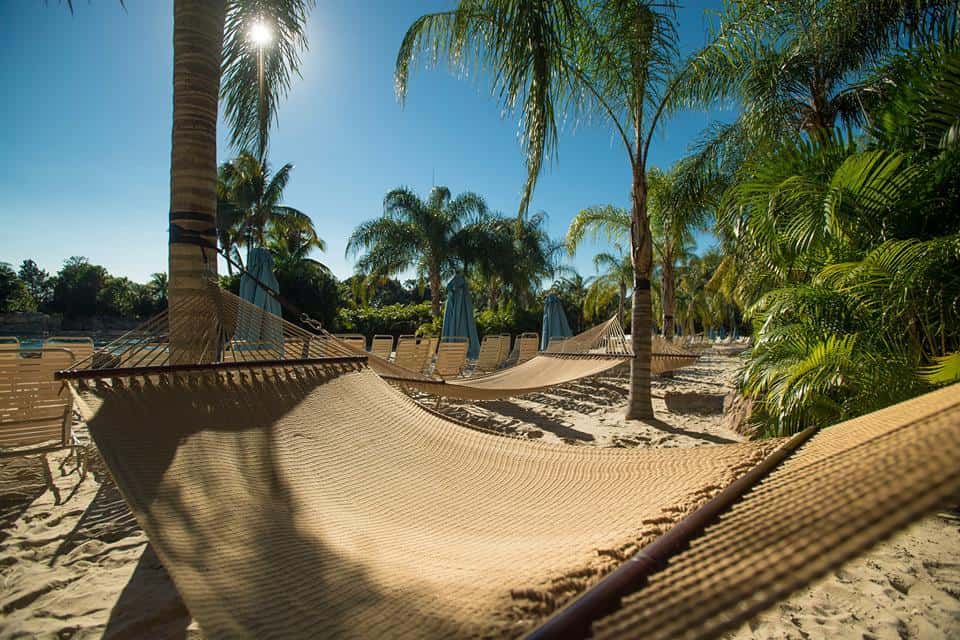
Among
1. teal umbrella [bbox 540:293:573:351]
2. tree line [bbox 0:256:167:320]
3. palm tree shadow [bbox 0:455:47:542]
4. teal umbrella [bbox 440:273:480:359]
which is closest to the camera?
palm tree shadow [bbox 0:455:47:542]

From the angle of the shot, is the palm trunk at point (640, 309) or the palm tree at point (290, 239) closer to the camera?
the palm trunk at point (640, 309)

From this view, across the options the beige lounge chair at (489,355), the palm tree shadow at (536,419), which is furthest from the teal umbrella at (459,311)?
the palm tree shadow at (536,419)

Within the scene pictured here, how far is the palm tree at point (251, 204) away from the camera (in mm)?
16125

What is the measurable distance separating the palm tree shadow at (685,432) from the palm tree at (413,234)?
10613 millimetres

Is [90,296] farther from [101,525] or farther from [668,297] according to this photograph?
[101,525]

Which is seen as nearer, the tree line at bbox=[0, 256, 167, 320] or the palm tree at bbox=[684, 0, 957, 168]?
the palm tree at bbox=[684, 0, 957, 168]

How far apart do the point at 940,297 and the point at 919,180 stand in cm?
75

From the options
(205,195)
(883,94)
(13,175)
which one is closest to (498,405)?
(205,195)

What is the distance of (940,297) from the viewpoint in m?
2.26

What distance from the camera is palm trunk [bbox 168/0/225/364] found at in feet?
7.68

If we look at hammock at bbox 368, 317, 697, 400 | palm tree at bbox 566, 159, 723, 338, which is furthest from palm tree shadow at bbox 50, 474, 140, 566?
palm tree at bbox 566, 159, 723, 338

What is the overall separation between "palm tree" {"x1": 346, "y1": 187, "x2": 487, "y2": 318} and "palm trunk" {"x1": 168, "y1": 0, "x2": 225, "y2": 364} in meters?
12.0

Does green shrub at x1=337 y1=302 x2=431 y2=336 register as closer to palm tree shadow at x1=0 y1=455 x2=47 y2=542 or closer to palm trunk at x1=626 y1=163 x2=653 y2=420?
palm trunk at x1=626 y1=163 x2=653 y2=420

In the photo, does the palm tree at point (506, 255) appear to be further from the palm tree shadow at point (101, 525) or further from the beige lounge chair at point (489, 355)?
the palm tree shadow at point (101, 525)
